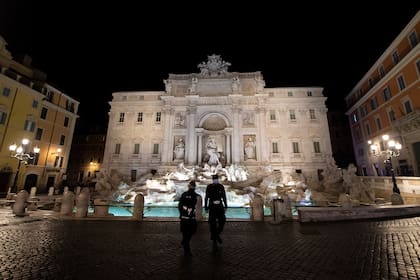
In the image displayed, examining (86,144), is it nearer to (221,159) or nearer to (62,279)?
(221,159)

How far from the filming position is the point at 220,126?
28.3 metres

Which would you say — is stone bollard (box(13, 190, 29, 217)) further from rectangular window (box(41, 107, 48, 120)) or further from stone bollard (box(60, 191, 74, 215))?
rectangular window (box(41, 107, 48, 120))

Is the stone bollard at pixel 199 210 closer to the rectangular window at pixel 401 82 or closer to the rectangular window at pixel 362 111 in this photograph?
the rectangular window at pixel 401 82

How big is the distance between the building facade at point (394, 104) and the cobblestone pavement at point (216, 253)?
13.4 metres

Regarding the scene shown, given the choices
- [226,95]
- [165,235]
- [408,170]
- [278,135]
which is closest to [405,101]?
[408,170]

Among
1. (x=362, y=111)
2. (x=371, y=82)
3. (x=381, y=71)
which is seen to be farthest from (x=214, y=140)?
(x=371, y=82)

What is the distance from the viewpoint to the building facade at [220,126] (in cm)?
2605

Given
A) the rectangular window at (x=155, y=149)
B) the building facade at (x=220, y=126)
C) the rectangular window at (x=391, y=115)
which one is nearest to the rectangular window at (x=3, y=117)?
the building facade at (x=220, y=126)

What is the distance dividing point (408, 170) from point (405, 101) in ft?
23.0

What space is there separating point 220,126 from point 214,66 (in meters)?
9.67

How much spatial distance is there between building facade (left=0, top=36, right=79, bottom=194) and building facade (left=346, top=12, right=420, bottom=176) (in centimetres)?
3465

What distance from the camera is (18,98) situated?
2083 cm

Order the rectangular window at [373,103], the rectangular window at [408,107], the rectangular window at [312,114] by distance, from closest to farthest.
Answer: the rectangular window at [408,107]
the rectangular window at [373,103]
the rectangular window at [312,114]

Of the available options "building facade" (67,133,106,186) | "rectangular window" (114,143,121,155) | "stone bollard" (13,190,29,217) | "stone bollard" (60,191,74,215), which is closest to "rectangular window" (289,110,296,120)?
"rectangular window" (114,143,121,155)
